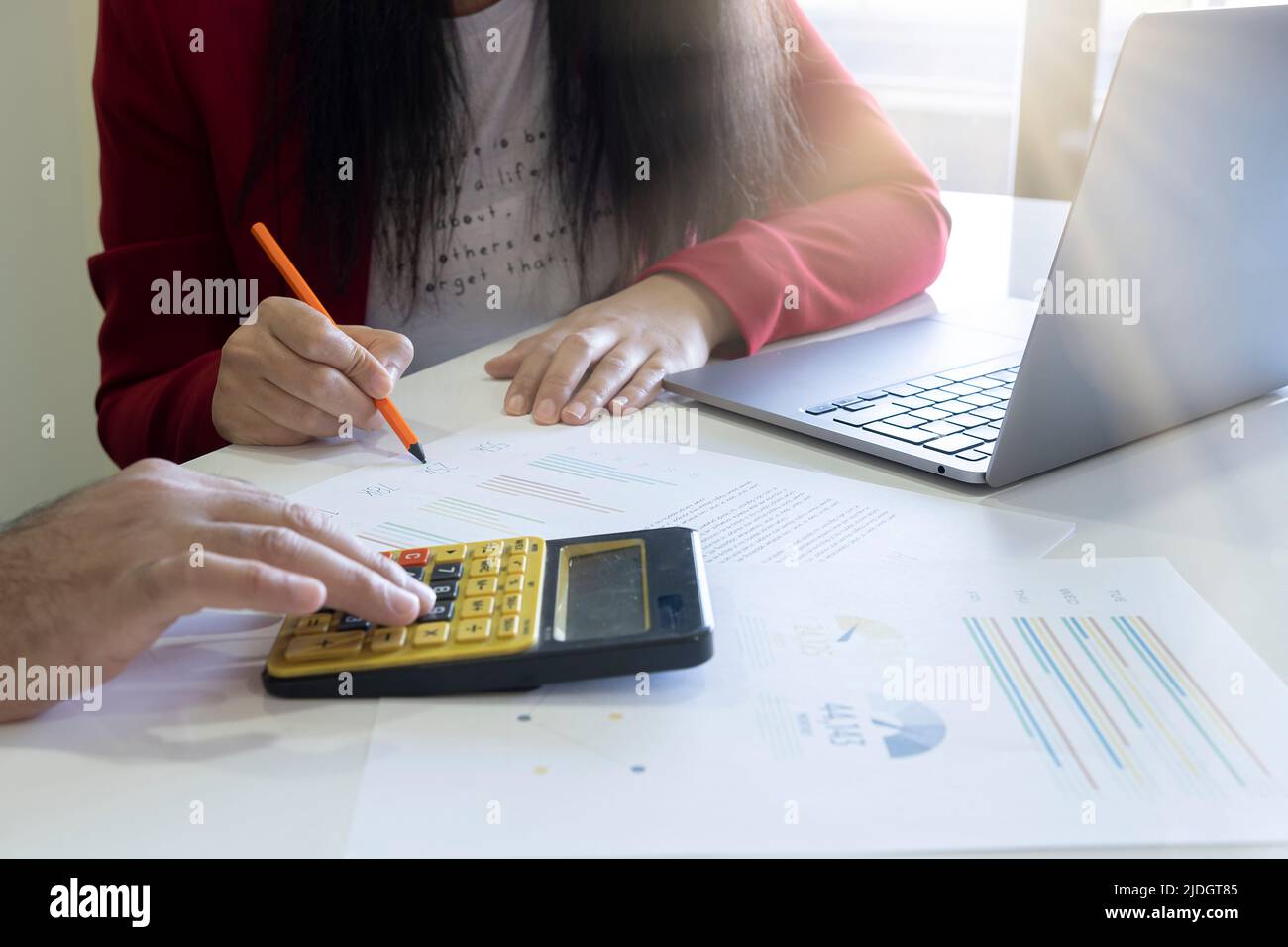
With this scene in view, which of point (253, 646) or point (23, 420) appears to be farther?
point (23, 420)

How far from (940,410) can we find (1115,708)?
333mm

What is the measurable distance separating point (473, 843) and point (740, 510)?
1.00ft

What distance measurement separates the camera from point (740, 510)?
64cm

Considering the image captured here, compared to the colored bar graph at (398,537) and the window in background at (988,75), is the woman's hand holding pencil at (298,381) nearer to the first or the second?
the colored bar graph at (398,537)

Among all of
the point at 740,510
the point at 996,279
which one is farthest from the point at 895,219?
the point at 740,510

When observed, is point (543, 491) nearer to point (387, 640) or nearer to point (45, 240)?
point (387, 640)

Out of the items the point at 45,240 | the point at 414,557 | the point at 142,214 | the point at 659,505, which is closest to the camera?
the point at 414,557

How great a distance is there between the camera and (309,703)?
0.46 meters

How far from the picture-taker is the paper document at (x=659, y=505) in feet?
1.97

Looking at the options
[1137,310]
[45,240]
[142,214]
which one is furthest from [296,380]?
[45,240]

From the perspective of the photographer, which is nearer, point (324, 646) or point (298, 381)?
point (324, 646)

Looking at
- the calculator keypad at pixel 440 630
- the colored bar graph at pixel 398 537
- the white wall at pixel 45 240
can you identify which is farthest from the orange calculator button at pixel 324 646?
the white wall at pixel 45 240

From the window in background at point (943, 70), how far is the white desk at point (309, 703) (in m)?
1.79
